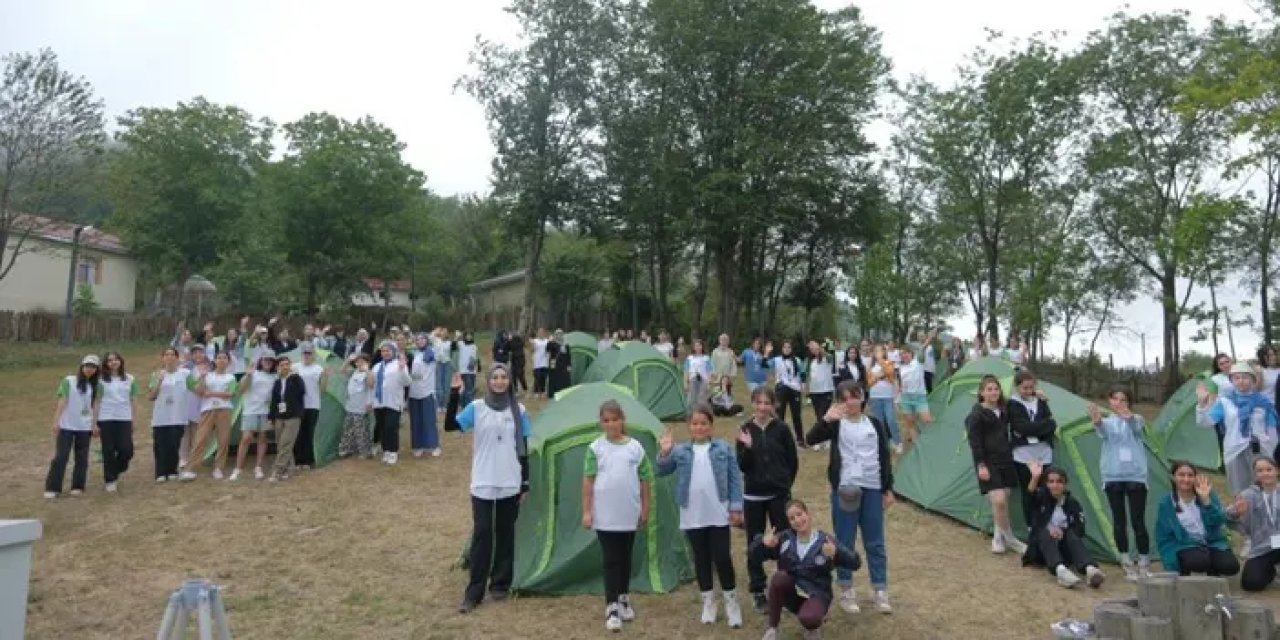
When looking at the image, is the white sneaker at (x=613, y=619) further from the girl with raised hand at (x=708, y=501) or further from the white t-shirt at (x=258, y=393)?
the white t-shirt at (x=258, y=393)

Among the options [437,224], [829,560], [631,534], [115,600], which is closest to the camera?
[829,560]

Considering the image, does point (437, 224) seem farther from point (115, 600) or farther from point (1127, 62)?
point (115, 600)

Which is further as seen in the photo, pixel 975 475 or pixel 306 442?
pixel 306 442

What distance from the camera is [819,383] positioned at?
42.4 ft

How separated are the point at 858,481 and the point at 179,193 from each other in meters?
38.3

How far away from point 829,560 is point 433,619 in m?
2.94

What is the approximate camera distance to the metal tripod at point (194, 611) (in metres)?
4.26

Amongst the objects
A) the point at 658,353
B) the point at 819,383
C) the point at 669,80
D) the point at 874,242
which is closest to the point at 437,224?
the point at 669,80

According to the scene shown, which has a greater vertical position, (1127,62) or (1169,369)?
(1127,62)

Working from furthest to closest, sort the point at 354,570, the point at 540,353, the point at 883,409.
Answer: the point at 540,353, the point at 883,409, the point at 354,570

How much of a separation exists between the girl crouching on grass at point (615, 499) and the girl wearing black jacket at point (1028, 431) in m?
3.80

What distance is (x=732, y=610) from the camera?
6.11 m

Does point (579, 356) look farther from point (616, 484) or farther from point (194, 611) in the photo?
point (194, 611)

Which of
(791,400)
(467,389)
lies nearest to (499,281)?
(467,389)
